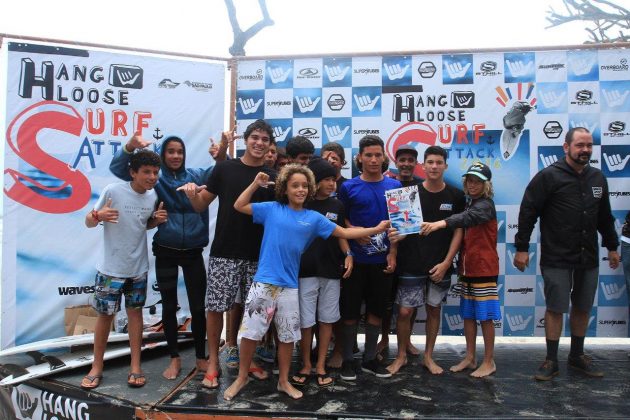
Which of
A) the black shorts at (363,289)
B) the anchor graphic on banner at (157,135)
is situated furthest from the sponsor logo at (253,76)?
the black shorts at (363,289)

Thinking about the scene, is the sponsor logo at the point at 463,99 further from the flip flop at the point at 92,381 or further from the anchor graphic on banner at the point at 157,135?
the flip flop at the point at 92,381

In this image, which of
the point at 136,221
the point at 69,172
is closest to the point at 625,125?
the point at 136,221

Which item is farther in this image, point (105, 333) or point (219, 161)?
point (219, 161)

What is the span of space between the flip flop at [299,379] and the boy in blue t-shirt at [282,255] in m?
0.12

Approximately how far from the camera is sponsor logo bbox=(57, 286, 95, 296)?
448 centimetres

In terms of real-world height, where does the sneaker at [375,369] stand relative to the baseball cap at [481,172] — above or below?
below

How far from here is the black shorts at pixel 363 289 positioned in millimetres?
3490

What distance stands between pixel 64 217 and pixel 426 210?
11.3 feet

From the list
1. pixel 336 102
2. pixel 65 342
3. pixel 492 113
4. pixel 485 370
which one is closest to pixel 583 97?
pixel 492 113

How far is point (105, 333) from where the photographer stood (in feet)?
10.8

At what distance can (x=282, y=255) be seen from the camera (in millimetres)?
3100

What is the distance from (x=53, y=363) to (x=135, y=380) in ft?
2.43

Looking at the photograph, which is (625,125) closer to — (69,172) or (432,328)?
(432,328)

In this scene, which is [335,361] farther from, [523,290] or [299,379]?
[523,290]
